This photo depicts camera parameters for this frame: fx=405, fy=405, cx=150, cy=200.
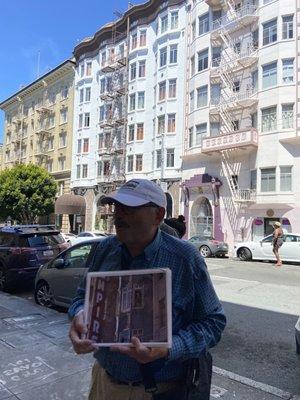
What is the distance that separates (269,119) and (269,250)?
34.6 ft

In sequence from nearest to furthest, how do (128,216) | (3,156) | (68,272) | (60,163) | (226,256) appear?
(128,216)
(68,272)
(226,256)
(60,163)
(3,156)

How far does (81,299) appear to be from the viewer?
2.11 meters

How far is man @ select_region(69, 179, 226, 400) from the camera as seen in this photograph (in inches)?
72.2

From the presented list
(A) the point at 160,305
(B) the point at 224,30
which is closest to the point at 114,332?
(A) the point at 160,305

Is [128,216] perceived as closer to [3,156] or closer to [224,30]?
[224,30]

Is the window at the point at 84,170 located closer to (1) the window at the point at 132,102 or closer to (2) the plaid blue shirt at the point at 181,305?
(1) the window at the point at 132,102

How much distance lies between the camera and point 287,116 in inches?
1019

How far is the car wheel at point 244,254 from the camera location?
21.1m

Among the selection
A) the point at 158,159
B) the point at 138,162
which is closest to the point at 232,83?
the point at 158,159

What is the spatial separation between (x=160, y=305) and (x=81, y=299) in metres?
0.62

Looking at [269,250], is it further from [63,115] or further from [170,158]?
[63,115]

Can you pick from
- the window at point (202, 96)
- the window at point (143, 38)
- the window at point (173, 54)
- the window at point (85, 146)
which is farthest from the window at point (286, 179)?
the window at point (85, 146)

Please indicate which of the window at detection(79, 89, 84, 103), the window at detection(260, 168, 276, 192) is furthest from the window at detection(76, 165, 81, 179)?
the window at detection(260, 168, 276, 192)

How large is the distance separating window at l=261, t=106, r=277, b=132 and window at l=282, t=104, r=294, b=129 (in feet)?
1.83
